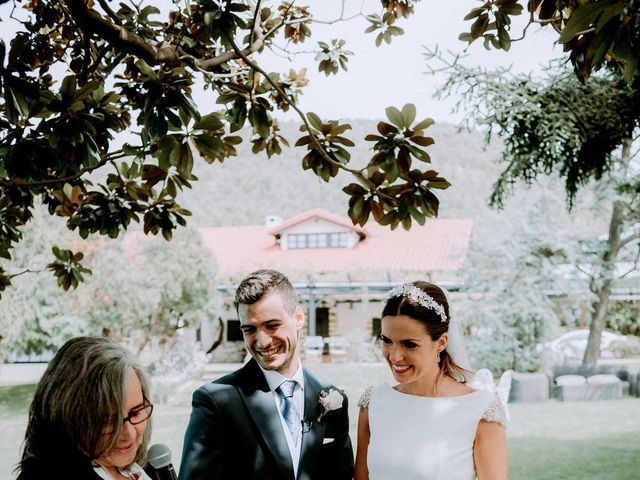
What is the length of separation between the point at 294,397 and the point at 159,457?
0.56 meters

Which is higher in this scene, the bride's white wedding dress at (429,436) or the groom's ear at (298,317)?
the groom's ear at (298,317)

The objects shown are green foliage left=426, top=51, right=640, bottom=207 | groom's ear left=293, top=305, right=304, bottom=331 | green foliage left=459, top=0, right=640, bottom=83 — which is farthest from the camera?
→ green foliage left=426, top=51, right=640, bottom=207

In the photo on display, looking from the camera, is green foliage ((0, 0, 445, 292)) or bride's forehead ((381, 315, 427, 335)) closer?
green foliage ((0, 0, 445, 292))

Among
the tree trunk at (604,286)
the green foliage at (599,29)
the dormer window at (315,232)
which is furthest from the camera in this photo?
the dormer window at (315,232)

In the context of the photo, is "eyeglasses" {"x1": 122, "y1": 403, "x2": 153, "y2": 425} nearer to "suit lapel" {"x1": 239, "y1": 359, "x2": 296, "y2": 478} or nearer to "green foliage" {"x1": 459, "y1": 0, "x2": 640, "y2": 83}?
"suit lapel" {"x1": 239, "y1": 359, "x2": 296, "y2": 478}

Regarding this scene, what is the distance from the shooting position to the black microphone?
66.4 inches

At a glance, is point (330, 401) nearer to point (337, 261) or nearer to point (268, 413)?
point (268, 413)

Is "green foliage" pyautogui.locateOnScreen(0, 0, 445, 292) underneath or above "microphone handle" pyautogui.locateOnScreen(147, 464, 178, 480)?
above

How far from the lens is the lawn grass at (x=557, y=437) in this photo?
757 centimetres

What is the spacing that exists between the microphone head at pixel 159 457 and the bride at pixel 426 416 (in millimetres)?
808

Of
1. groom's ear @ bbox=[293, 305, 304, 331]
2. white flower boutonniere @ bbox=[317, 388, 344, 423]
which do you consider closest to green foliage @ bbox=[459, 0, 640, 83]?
groom's ear @ bbox=[293, 305, 304, 331]

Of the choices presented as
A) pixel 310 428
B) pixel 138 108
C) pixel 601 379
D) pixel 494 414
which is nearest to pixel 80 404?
pixel 310 428

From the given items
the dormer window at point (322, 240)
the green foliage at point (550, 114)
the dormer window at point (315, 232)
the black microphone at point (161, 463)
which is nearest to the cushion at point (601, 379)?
the green foliage at point (550, 114)

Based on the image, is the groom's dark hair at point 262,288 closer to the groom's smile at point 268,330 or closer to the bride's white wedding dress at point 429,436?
the groom's smile at point 268,330
